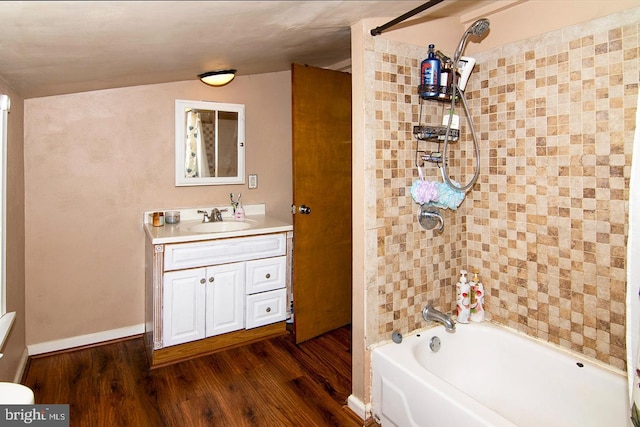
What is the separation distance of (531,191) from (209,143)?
7.47ft

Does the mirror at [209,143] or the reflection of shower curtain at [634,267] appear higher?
the mirror at [209,143]

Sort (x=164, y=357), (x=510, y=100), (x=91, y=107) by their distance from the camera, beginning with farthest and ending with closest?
1. (x=91, y=107)
2. (x=164, y=357)
3. (x=510, y=100)

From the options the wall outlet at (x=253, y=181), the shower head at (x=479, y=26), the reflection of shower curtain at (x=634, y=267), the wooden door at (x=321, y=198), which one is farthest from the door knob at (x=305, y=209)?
the reflection of shower curtain at (x=634, y=267)

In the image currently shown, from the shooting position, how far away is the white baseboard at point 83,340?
2637 mm

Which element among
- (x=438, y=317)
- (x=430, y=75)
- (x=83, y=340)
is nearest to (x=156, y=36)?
(x=430, y=75)

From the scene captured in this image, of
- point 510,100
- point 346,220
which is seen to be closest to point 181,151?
point 346,220

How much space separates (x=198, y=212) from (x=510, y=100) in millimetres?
2290

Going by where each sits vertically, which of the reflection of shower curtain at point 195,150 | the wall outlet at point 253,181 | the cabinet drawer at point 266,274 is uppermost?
the reflection of shower curtain at point 195,150

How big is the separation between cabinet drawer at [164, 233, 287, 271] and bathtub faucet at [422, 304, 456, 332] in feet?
3.88

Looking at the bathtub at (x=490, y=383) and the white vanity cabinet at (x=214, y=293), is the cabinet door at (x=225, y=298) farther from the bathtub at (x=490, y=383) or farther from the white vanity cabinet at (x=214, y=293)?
the bathtub at (x=490, y=383)

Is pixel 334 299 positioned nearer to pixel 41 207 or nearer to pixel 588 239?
pixel 588 239

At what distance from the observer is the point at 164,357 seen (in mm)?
2516

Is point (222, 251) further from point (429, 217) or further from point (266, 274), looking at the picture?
point (429, 217)

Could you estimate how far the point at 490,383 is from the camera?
6.61 ft
